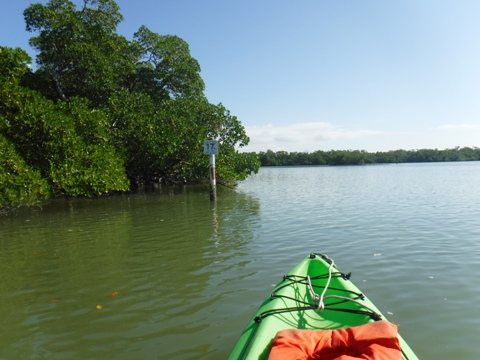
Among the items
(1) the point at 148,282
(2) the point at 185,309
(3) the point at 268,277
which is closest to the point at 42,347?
(2) the point at 185,309

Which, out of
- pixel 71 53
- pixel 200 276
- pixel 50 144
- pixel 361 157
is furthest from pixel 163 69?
pixel 361 157

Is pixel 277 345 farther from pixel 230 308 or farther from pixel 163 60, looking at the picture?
pixel 163 60

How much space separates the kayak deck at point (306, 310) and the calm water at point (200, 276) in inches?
25.4

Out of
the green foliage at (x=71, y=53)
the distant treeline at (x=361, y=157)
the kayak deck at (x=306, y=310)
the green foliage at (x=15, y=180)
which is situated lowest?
the kayak deck at (x=306, y=310)

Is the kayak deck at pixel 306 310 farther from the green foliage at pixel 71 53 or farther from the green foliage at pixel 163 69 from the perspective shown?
the green foliage at pixel 163 69

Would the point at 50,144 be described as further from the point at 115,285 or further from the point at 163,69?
the point at 163,69

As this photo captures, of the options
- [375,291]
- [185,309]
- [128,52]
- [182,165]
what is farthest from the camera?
[128,52]

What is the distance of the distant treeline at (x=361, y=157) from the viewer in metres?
105

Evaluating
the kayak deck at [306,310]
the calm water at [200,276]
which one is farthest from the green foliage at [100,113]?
the kayak deck at [306,310]

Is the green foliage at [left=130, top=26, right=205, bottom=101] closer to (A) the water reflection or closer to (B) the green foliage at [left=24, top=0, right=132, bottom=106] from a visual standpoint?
(B) the green foliage at [left=24, top=0, right=132, bottom=106]

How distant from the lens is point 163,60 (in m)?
29.5

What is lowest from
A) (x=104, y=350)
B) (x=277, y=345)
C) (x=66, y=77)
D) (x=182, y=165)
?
(x=104, y=350)

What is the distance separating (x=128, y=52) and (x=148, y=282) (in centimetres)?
2611

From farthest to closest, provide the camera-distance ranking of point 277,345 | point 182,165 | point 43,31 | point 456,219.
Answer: point 182,165 → point 43,31 → point 456,219 → point 277,345
